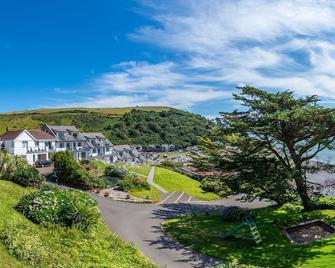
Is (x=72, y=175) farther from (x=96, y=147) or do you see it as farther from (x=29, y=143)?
(x=96, y=147)

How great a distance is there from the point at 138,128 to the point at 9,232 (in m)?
131

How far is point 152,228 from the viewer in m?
29.1

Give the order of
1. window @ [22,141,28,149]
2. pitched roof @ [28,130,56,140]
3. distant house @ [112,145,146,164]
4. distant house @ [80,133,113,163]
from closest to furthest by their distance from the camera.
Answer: window @ [22,141,28,149], pitched roof @ [28,130,56,140], distant house @ [80,133,113,163], distant house @ [112,145,146,164]

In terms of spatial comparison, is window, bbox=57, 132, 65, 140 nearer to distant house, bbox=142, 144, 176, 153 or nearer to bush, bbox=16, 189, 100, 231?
distant house, bbox=142, 144, 176, 153

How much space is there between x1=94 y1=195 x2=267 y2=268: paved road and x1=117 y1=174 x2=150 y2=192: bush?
579 cm

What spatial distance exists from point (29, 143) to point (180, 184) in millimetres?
28444

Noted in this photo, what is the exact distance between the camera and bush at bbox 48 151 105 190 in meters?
43.8

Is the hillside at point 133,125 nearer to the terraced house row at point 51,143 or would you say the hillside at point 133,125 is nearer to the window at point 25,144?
the terraced house row at point 51,143

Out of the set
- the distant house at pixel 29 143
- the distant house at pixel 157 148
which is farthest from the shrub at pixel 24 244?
the distant house at pixel 157 148

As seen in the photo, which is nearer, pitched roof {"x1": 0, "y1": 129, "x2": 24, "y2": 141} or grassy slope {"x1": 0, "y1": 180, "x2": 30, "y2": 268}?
grassy slope {"x1": 0, "y1": 180, "x2": 30, "y2": 268}

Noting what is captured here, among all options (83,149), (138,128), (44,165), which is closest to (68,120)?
(138,128)

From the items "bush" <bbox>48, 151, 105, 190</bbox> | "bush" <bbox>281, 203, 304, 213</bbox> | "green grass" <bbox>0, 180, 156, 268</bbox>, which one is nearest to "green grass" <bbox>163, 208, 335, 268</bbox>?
"bush" <bbox>281, 203, 304, 213</bbox>

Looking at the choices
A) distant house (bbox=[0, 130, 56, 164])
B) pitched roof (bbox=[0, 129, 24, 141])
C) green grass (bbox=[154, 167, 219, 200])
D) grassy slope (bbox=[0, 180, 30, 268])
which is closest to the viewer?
grassy slope (bbox=[0, 180, 30, 268])

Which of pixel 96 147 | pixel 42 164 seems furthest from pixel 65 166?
pixel 96 147
